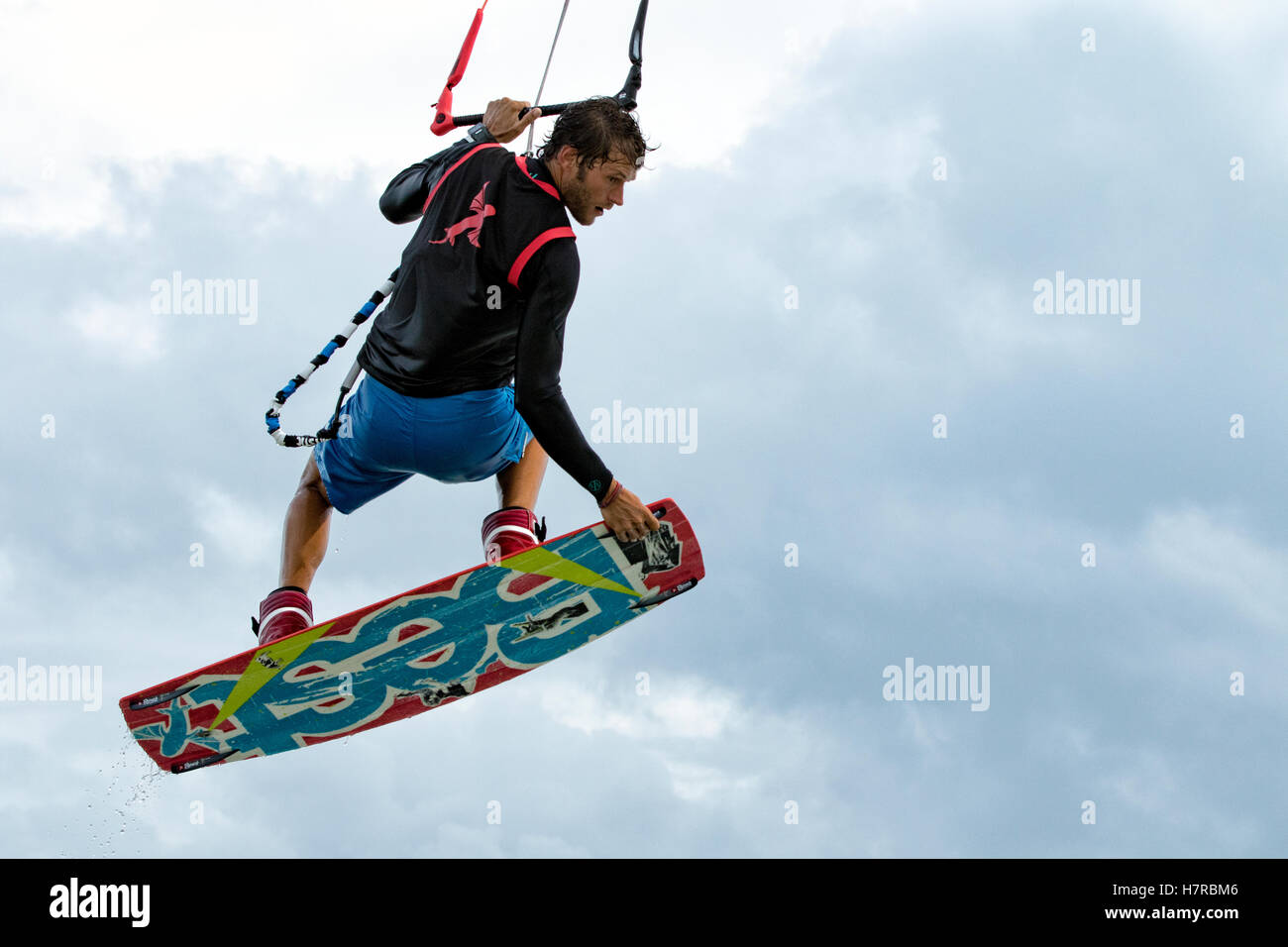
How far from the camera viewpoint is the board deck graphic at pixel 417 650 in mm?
8430

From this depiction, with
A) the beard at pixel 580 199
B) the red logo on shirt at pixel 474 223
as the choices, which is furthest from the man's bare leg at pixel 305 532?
the beard at pixel 580 199

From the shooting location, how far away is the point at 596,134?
7477 mm

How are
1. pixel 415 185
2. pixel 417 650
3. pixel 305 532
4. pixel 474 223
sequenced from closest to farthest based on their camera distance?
1. pixel 474 223
2. pixel 415 185
3. pixel 305 532
4. pixel 417 650

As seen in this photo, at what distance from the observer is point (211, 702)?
8.59 metres

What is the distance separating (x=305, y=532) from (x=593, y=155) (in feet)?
8.86

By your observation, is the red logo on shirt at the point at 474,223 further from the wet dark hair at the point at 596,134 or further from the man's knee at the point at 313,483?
the man's knee at the point at 313,483

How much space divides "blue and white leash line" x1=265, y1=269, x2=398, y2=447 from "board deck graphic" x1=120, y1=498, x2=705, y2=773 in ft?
3.24

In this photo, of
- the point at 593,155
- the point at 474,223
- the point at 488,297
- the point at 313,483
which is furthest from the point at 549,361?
the point at 313,483

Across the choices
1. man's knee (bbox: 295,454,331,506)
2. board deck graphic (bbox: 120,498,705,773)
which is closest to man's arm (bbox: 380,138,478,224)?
man's knee (bbox: 295,454,331,506)

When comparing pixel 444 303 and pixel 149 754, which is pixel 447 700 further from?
pixel 444 303

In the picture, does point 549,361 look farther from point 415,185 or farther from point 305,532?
point 305,532

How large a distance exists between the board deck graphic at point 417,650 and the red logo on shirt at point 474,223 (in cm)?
173

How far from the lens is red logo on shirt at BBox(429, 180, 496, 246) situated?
7551 millimetres

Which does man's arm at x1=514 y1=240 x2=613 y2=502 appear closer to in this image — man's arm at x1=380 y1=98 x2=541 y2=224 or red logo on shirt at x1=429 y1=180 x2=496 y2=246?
red logo on shirt at x1=429 y1=180 x2=496 y2=246
